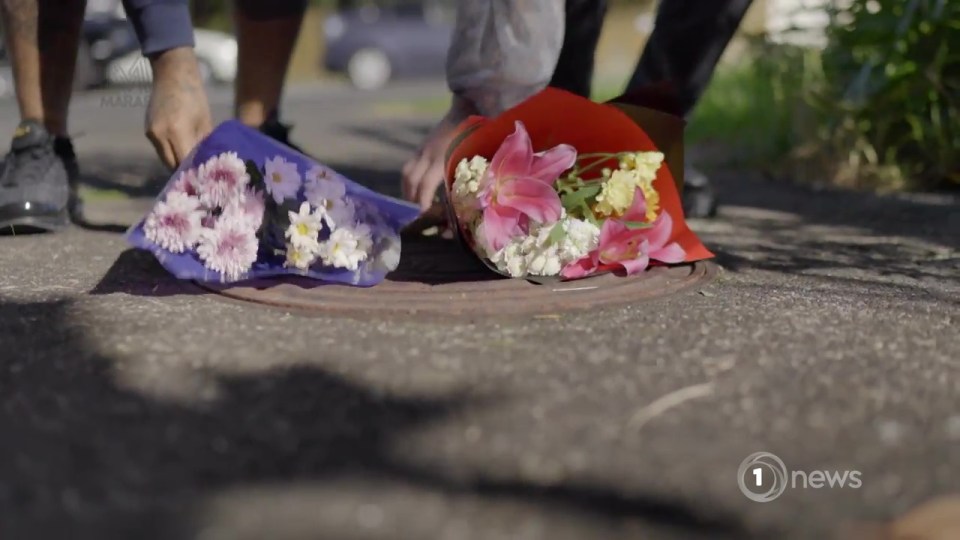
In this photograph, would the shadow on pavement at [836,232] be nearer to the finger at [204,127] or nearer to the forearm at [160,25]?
the finger at [204,127]

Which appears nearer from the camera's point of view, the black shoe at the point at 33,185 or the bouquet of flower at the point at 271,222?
the bouquet of flower at the point at 271,222

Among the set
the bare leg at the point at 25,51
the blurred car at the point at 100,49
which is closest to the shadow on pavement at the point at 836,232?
the bare leg at the point at 25,51

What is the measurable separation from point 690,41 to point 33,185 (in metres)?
1.66

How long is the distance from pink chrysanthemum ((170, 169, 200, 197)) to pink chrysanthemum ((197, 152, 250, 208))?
0.08 feet

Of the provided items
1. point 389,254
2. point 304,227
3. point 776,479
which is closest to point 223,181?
point 304,227

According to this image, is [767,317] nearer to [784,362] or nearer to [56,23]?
[784,362]

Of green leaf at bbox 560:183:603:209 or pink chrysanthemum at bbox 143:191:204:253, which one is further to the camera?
green leaf at bbox 560:183:603:209

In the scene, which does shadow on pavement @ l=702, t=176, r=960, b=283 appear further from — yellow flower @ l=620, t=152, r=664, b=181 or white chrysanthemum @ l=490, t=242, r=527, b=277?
white chrysanthemum @ l=490, t=242, r=527, b=277

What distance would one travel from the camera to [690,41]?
106 inches

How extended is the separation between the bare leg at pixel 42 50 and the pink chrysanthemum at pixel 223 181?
98 centimetres

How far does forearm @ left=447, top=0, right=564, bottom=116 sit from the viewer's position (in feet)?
6.97

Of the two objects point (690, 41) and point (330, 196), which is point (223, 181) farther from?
point (690, 41)

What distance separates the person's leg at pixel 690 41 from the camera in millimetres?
2650

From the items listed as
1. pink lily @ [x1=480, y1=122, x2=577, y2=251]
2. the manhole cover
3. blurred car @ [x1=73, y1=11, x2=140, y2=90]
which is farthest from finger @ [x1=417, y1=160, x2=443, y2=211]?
blurred car @ [x1=73, y1=11, x2=140, y2=90]
